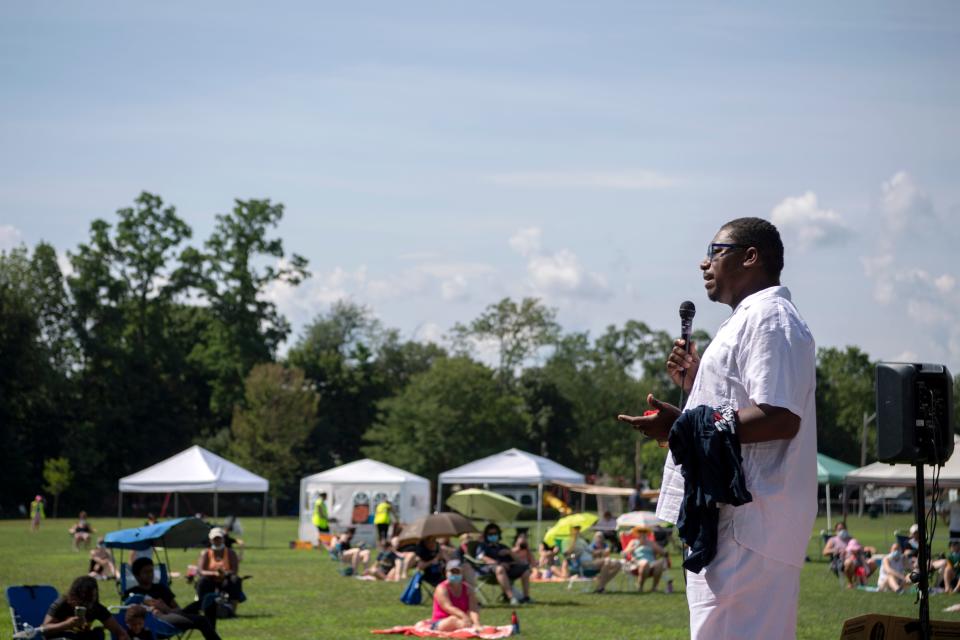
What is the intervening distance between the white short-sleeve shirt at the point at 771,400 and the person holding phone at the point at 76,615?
7.33m

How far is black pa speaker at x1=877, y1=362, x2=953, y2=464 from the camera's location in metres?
6.20

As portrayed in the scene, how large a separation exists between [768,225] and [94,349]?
66443 millimetres

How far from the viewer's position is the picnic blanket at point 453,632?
46.4ft

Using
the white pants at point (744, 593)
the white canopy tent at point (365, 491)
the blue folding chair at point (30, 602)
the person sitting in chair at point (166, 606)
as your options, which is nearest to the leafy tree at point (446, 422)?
the white canopy tent at point (365, 491)

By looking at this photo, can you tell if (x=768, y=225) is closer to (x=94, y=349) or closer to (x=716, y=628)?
(x=716, y=628)

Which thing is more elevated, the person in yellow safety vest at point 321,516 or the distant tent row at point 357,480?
the distant tent row at point 357,480

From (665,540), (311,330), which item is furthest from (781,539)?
(311,330)

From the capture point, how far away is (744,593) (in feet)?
12.5

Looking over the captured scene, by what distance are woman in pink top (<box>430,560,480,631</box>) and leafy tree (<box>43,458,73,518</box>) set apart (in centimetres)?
4757

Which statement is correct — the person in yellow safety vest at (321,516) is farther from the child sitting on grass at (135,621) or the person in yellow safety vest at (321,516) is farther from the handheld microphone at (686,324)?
the handheld microphone at (686,324)

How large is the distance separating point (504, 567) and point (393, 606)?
5.78 ft

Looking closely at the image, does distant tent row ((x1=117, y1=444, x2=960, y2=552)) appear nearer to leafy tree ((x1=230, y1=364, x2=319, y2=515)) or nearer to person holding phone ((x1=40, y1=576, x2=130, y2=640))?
person holding phone ((x1=40, y1=576, x2=130, y2=640))

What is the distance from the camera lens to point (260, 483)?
3362 cm

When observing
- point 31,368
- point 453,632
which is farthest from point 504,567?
point 31,368
